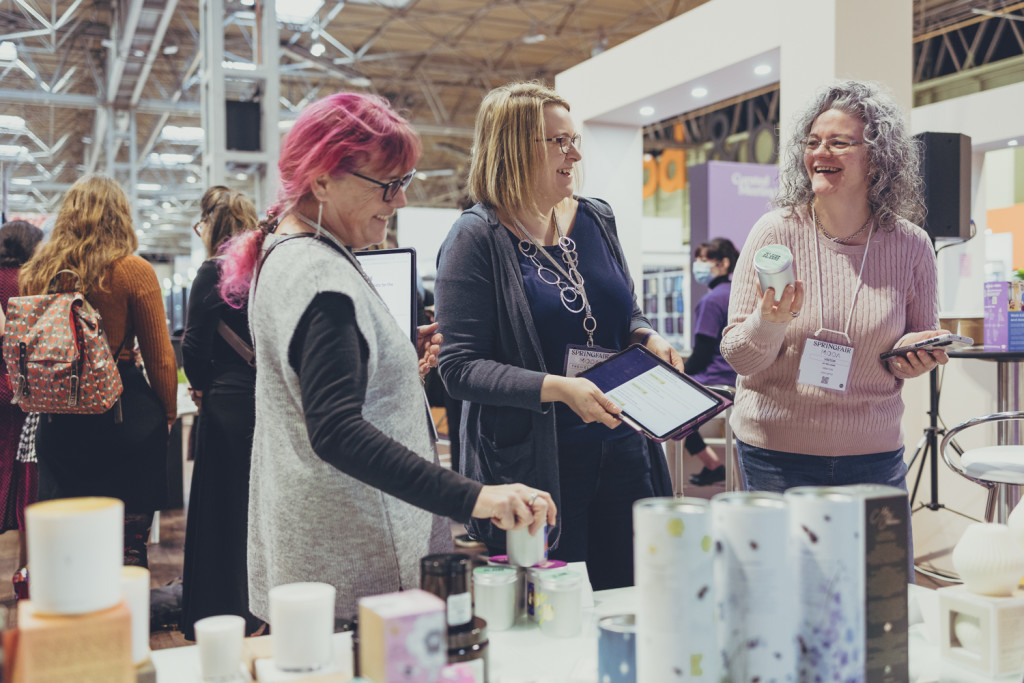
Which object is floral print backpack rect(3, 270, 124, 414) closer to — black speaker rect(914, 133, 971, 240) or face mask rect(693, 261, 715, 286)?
black speaker rect(914, 133, 971, 240)

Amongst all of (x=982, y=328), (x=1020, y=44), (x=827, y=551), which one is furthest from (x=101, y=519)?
(x=1020, y=44)

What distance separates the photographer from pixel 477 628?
0.99 m

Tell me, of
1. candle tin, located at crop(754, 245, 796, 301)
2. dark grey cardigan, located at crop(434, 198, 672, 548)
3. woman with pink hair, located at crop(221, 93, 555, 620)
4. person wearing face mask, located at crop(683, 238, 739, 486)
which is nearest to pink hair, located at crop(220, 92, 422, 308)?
woman with pink hair, located at crop(221, 93, 555, 620)

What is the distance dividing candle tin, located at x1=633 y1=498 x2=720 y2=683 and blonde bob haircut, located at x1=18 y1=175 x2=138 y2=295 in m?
2.43

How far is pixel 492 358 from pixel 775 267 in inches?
22.4

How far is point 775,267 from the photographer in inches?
61.0

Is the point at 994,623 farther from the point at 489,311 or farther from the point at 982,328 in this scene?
the point at 982,328

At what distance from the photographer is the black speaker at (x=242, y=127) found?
20.3 ft

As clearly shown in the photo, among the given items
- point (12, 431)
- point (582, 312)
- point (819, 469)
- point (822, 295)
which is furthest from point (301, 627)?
point (12, 431)

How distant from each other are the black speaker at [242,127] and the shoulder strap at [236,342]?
3.77m

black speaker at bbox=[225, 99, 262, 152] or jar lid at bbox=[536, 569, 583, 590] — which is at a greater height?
black speaker at bbox=[225, 99, 262, 152]

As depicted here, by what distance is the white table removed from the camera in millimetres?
1049

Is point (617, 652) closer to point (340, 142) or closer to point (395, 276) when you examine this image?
point (340, 142)

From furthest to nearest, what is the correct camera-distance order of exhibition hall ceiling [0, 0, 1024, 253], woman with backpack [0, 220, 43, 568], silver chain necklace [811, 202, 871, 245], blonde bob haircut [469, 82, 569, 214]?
exhibition hall ceiling [0, 0, 1024, 253], woman with backpack [0, 220, 43, 568], silver chain necklace [811, 202, 871, 245], blonde bob haircut [469, 82, 569, 214]
